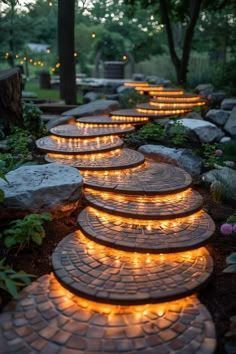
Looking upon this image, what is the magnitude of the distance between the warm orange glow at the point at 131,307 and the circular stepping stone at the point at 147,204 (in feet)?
3.31

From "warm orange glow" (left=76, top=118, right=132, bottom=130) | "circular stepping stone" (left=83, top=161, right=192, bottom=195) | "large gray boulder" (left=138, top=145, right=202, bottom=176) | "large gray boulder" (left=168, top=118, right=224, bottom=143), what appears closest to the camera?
"circular stepping stone" (left=83, top=161, right=192, bottom=195)

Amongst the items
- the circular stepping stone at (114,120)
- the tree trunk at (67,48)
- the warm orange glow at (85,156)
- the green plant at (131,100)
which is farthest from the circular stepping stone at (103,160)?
the tree trunk at (67,48)

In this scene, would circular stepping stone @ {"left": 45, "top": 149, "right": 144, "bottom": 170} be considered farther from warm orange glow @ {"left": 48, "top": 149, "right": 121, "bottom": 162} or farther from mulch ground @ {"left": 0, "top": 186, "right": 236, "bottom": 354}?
mulch ground @ {"left": 0, "top": 186, "right": 236, "bottom": 354}

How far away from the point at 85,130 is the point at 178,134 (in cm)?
170

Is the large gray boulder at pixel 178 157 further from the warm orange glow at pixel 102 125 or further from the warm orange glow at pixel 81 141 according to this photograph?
the warm orange glow at pixel 102 125

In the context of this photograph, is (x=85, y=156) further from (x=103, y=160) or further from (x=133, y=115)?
(x=133, y=115)

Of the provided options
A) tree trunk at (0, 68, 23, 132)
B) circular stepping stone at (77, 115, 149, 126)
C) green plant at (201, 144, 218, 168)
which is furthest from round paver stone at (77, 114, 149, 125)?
green plant at (201, 144, 218, 168)

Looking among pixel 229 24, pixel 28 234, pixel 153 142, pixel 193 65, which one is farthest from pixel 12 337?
pixel 229 24

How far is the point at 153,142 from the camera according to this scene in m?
6.20

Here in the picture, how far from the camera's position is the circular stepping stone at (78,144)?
17.1 ft

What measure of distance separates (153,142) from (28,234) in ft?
12.0

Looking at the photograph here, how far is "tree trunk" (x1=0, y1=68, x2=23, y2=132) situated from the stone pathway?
7.82 ft

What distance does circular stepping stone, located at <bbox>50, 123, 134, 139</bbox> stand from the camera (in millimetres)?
6000

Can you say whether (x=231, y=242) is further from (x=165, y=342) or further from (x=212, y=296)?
(x=165, y=342)
